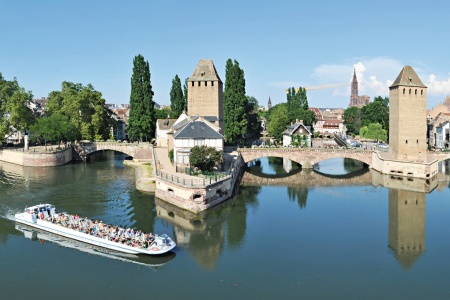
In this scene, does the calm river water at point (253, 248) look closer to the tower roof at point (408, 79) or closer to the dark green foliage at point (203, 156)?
the dark green foliage at point (203, 156)

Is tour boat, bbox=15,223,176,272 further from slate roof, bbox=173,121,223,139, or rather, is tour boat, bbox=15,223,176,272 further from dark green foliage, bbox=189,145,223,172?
slate roof, bbox=173,121,223,139

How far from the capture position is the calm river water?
2341 centimetres

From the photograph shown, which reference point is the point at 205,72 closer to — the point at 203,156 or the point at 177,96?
the point at 177,96

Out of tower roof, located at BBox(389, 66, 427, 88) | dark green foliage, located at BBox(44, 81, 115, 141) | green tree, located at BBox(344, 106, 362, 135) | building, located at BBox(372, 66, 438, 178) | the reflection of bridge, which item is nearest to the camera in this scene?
the reflection of bridge

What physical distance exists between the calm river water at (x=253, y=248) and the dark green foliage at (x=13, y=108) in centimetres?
2481

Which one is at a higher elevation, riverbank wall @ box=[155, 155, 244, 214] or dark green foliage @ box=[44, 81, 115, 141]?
dark green foliage @ box=[44, 81, 115, 141]

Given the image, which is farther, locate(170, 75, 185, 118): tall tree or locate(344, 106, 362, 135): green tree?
locate(344, 106, 362, 135): green tree

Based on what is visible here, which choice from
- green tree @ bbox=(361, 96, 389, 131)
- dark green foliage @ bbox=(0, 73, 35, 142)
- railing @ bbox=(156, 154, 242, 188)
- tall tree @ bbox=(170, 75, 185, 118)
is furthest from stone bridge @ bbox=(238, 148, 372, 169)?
green tree @ bbox=(361, 96, 389, 131)

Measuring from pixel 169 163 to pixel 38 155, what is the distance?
27.3m

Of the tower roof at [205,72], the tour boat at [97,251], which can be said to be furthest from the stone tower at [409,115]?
the tour boat at [97,251]

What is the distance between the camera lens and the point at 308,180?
57.4 metres

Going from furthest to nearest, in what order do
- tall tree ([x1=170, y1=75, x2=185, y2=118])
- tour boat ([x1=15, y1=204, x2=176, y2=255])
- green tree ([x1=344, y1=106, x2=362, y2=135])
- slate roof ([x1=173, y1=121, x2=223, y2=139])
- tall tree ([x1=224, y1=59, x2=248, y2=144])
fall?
green tree ([x1=344, y1=106, x2=362, y2=135]) < tall tree ([x1=170, y1=75, x2=185, y2=118]) < tall tree ([x1=224, y1=59, x2=248, y2=144]) < slate roof ([x1=173, y1=121, x2=223, y2=139]) < tour boat ([x1=15, y1=204, x2=176, y2=255])

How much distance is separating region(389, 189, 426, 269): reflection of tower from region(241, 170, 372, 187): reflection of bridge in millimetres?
7625

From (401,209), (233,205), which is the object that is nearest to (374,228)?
(401,209)
